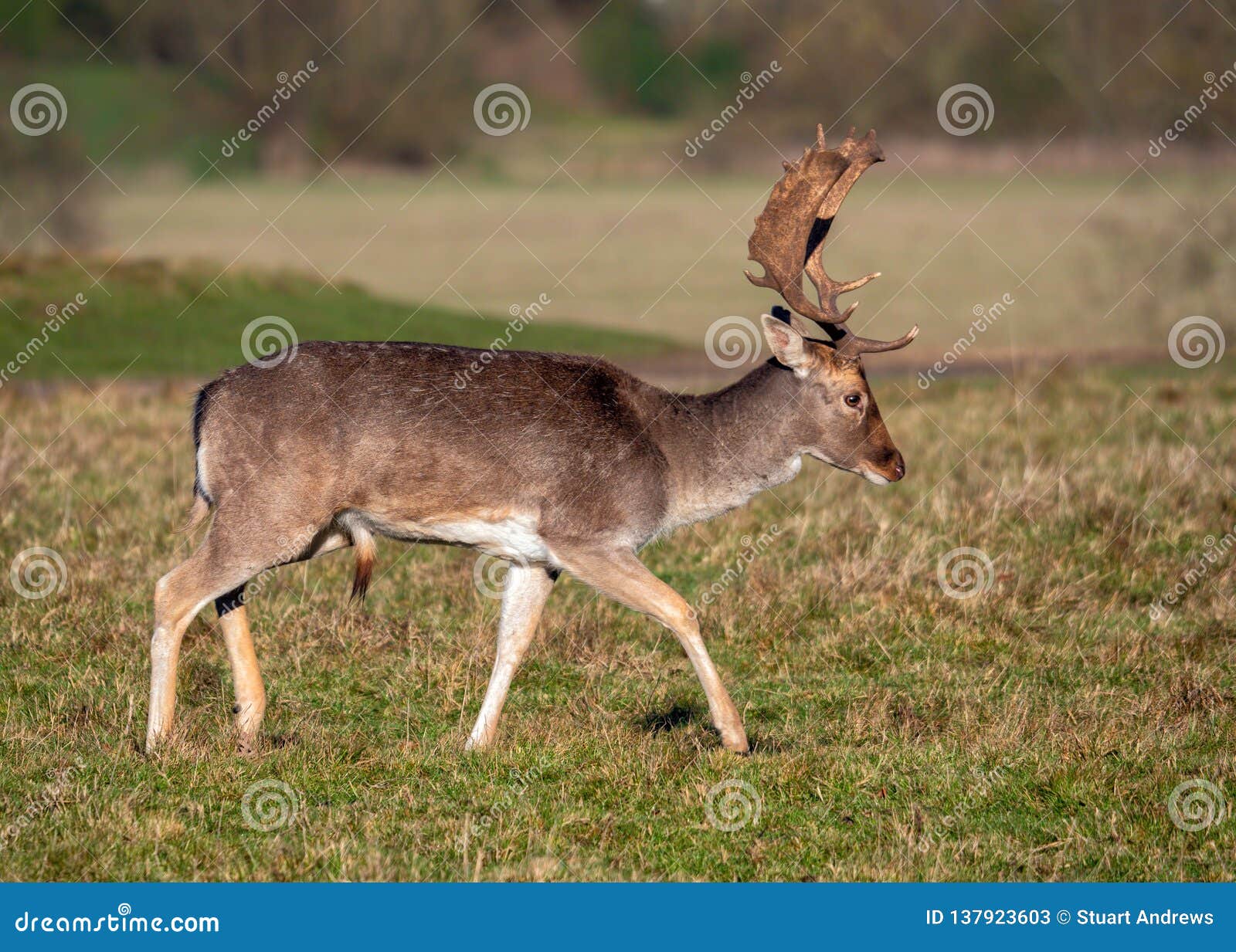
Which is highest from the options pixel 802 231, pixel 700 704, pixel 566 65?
pixel 566 65

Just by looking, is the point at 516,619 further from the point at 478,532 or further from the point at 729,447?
the point at 729,447

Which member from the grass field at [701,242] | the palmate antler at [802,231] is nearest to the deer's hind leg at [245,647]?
the palmate antler at [802,231]

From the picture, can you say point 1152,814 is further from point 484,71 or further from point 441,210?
point 441,210

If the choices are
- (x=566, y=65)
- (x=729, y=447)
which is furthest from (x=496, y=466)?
(x=566, y=65)

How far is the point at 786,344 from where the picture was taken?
27.4ft

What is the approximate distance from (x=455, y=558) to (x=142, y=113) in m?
22.5

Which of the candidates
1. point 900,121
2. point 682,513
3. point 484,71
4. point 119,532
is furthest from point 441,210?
point 682,513

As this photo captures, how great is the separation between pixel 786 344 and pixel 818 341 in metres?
0.20

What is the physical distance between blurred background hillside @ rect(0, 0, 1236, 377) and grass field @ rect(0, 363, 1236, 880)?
10065mm

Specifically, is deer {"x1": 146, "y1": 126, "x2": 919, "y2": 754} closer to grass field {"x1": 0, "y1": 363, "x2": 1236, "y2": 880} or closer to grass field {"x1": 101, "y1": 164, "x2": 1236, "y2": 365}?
grass field {"x1": 0, "y1": 363, "x2": 1236, "y2": 880}

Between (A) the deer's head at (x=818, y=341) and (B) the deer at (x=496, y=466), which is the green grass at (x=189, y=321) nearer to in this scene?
(A) the deer's head at (x=818, y=341)

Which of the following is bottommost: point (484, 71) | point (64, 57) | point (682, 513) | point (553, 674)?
point (553, 674)

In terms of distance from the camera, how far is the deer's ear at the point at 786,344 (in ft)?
27.1

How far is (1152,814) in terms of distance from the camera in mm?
6867
